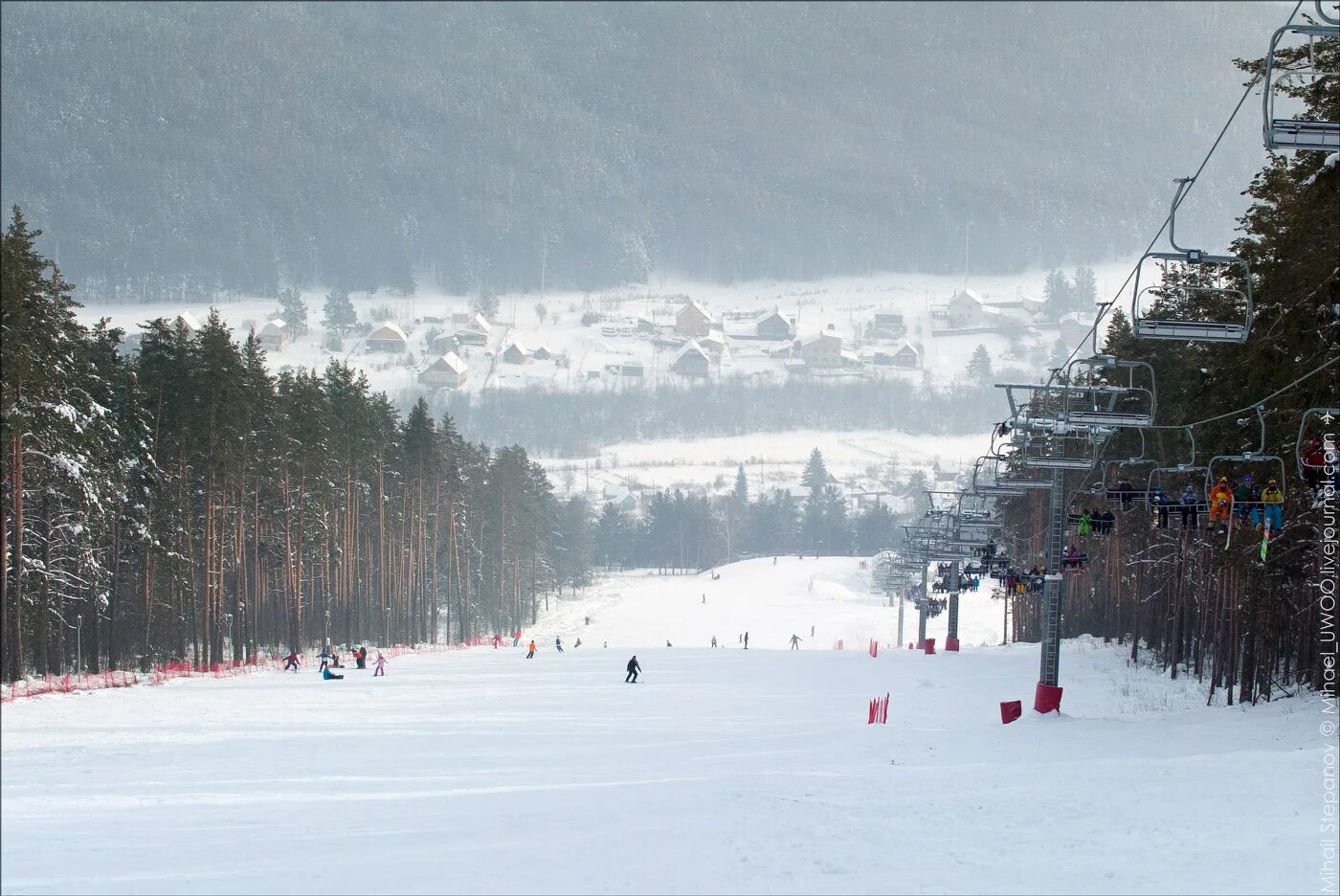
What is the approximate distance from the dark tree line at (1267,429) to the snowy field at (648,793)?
110 inches

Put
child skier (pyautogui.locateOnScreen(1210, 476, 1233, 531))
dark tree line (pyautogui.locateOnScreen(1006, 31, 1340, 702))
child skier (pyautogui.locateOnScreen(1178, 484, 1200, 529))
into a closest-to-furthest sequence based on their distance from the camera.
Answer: child skier (pyautogui.locateOnScreen(1210, 476, 1233, 531)), dark tree line (pyautogui.locateOnScreen(1006, 31, 1340, 702)), child skier (pyautogui.locateOnScreen(1178, 484, 1200, 529))

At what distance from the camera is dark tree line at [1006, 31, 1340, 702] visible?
22.5m

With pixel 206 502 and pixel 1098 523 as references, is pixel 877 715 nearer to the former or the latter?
pixel 1098 523

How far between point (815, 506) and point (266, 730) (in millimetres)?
161766

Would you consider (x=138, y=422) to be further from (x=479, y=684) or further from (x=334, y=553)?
(x=334, y=553)

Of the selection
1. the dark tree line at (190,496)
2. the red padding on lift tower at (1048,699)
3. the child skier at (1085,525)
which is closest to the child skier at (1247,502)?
the child skier at (1085,525)

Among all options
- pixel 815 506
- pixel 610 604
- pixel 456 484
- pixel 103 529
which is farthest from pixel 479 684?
pixel 815 506

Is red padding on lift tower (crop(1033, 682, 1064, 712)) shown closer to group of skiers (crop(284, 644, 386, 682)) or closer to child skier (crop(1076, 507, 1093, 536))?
child skier (crop(1076, 507, 1093, 536))

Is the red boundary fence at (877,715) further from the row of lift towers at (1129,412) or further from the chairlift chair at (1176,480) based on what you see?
the chairlift chair at (1176,480)

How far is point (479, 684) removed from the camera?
4356 cm

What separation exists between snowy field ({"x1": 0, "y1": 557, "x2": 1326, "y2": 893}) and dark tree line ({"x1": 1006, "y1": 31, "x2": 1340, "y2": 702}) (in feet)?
9.20

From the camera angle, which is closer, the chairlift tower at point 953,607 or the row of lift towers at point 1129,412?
the row of lift towers at point 1129,412

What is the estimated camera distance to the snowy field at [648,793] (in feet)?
47.4

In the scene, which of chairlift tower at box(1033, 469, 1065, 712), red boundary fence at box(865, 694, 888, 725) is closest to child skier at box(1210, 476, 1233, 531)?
chairlift tower at box(1033, 469, 1065, 712)
